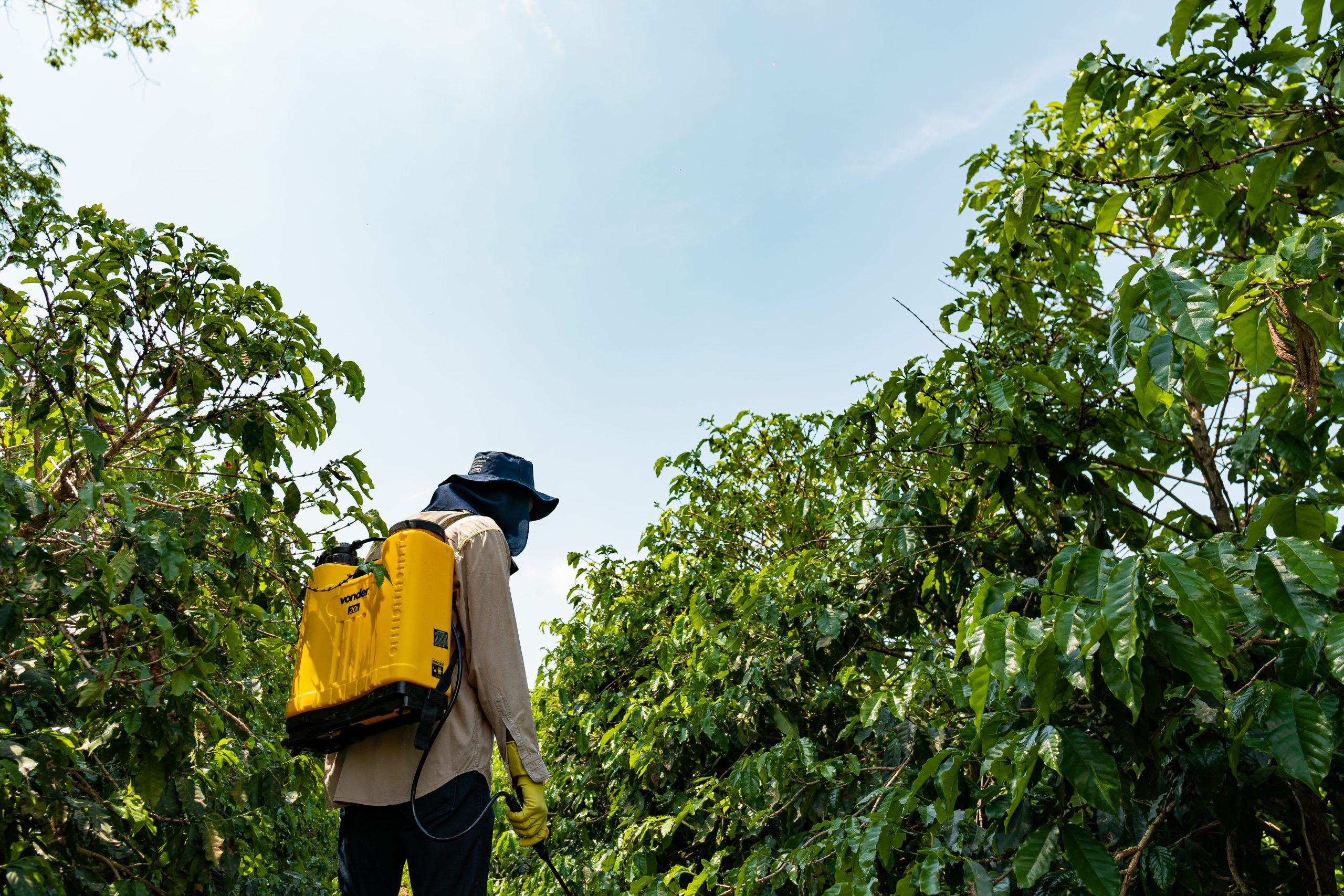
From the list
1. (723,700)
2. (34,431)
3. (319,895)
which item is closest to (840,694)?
(723,700)

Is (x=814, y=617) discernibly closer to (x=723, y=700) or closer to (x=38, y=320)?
(x=723, y=700)

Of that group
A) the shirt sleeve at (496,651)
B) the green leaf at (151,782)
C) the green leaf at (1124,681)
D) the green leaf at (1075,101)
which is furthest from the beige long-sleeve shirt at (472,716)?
the green leaf at (1075,101)

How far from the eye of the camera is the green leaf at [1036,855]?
148 cm

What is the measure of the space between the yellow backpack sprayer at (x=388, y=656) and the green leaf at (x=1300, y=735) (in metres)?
1.38

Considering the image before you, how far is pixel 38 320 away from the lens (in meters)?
2.22

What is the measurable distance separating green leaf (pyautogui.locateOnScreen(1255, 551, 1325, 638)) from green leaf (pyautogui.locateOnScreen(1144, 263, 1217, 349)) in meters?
0.35

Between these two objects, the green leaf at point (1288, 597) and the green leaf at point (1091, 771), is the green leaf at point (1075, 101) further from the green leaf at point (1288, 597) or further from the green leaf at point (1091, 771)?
the green leaf at point (1091, 771)

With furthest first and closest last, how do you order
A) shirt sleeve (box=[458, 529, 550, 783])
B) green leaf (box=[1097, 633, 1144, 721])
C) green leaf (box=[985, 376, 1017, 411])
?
green leaf (box=[985, 376, 1017, 411])
shirt sleeve (box=[458, 529, 550, 783])
green leaf (box=[1097, 633, 1144, 721])

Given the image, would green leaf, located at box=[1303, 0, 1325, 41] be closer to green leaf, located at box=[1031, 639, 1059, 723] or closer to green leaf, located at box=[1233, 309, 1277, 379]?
green leaf, located at box=[1233, 309, 1277, 379]

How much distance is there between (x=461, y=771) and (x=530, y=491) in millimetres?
784

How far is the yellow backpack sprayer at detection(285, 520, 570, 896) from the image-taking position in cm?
181

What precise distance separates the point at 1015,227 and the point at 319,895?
5608 millimetres

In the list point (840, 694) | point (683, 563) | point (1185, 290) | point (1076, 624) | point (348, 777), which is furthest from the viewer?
point (683, 563)

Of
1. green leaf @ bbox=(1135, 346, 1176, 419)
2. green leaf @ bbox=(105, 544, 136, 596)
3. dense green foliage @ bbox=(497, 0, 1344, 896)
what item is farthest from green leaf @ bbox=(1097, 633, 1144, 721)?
green leaf @ bbox=(105, 544, 136, 596)
